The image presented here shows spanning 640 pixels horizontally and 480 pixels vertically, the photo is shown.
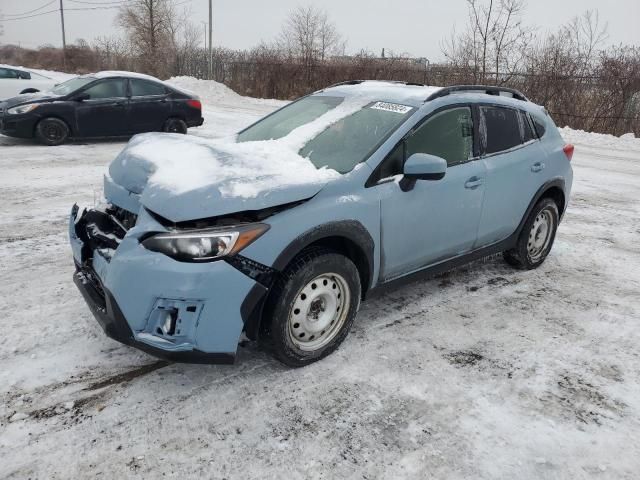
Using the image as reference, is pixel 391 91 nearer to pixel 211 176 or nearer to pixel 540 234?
pixel 211 176

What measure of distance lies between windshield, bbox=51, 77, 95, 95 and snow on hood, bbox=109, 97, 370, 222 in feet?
24.8

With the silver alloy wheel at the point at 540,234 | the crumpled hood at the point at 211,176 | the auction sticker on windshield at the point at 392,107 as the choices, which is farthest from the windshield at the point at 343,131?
the silver alloy wheel at the point at 540,234

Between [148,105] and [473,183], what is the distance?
887 cm

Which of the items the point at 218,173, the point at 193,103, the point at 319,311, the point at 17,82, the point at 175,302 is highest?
the point at 17,82

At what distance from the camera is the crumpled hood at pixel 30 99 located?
9.81 metres

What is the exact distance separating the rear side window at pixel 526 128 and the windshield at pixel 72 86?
888 cm

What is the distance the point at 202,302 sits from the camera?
2.61 metres

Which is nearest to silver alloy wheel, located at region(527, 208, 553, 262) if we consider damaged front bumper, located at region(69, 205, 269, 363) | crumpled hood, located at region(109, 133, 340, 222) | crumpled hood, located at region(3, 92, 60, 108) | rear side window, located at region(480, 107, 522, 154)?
rear side window, located at region(480, 107, 522, 154)

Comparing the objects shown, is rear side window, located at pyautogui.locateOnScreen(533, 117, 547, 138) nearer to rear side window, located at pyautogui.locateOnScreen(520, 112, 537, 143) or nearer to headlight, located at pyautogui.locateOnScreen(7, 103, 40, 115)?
rear side window, located at pyautogui.locateOnScreen(520, 112, 537, 143)

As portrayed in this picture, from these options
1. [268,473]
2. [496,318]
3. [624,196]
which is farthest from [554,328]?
[624,196]

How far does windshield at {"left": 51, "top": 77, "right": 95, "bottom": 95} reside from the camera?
10286 mm

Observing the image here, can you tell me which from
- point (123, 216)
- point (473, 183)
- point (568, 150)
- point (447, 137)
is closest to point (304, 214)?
point (123, 216)

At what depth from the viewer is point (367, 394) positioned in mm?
2965

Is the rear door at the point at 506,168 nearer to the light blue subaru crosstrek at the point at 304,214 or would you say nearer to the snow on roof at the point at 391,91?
the light blue subaru crosstrek at the point at 304,214
